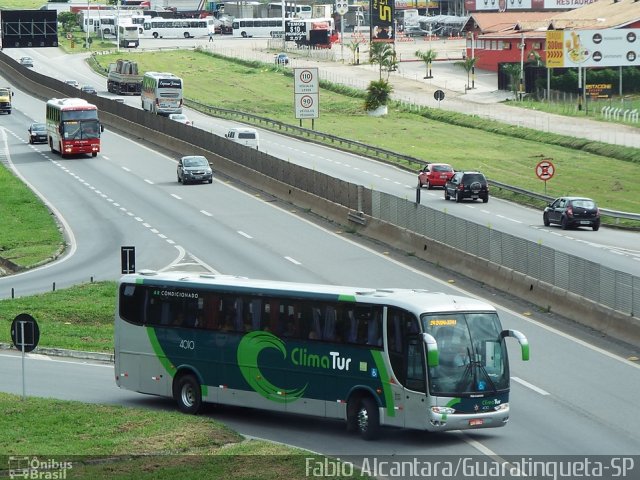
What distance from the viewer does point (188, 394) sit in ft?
91.0

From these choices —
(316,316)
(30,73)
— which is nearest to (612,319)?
(316,316)

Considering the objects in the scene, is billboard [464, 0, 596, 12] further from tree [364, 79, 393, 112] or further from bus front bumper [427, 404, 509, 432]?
bus front bumper [427, 404, 509, 432]

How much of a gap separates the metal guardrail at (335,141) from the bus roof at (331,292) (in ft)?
120

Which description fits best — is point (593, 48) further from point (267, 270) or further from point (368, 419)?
point (368, 419)

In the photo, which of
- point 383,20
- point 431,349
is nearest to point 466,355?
point 431,349

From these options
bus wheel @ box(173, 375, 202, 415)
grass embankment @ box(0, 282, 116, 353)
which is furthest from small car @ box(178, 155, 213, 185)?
bus wheel @ box(173, 375, 202, 415)

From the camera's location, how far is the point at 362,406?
2453cm

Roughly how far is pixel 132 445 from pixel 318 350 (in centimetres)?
416

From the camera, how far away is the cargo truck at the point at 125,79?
127 m

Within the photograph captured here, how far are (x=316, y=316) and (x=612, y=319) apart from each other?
11273 mm

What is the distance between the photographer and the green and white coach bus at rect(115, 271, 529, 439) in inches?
929

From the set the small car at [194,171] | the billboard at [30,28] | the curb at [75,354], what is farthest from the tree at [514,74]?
the curb at [75,354]

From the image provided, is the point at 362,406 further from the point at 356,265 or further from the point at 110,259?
the point at 110,259

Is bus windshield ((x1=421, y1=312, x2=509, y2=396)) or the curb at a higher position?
bus windshield ((x1=421, y1=312, x2=509, y2=396))
